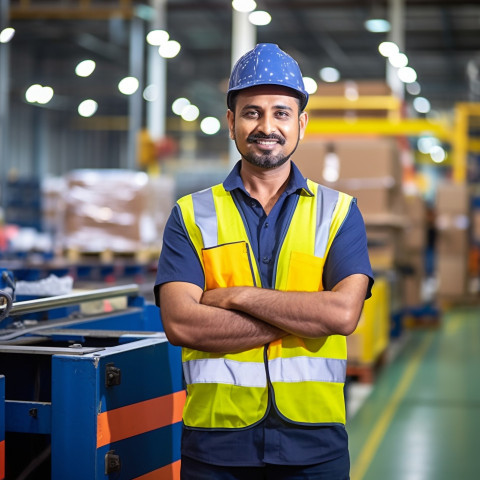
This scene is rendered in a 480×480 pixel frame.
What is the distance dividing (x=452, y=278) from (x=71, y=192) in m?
8.85

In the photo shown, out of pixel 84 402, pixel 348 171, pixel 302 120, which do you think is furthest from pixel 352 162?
pixel 84 402

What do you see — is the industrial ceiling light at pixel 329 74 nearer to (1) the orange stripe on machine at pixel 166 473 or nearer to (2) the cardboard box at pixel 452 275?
(2) the cardboard box at pixel 452 275

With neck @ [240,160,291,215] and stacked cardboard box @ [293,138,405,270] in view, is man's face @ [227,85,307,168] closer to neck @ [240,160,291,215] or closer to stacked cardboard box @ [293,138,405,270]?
neck @ [240,160,291,215]

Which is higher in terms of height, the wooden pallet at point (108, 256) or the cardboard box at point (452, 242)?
the cardboard box at point (452, 242)

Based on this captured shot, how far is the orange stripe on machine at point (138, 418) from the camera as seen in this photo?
226 cm

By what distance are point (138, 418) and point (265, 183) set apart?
2.57 ft

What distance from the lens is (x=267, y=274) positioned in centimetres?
219

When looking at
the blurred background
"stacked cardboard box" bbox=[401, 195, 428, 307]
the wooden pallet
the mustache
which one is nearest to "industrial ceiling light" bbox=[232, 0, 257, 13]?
the blurred background

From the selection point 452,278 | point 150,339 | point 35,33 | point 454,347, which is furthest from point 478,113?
point 150,339

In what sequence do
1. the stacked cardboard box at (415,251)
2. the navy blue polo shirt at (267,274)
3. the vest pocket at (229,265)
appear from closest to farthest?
the navy blue polo shirt at (267,274) < the vest pocket at (229,265) < the stacked cardboard box at (415,251)

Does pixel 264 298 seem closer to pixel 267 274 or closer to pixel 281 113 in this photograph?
pixel 267 274

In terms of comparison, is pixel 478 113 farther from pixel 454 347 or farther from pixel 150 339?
pixel 150 339

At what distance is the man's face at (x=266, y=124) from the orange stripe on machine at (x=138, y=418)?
2.59ft

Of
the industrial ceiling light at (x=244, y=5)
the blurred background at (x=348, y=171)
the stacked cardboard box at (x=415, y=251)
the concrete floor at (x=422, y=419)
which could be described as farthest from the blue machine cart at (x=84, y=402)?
the stacked cardboard box at (x=415, y=251)
